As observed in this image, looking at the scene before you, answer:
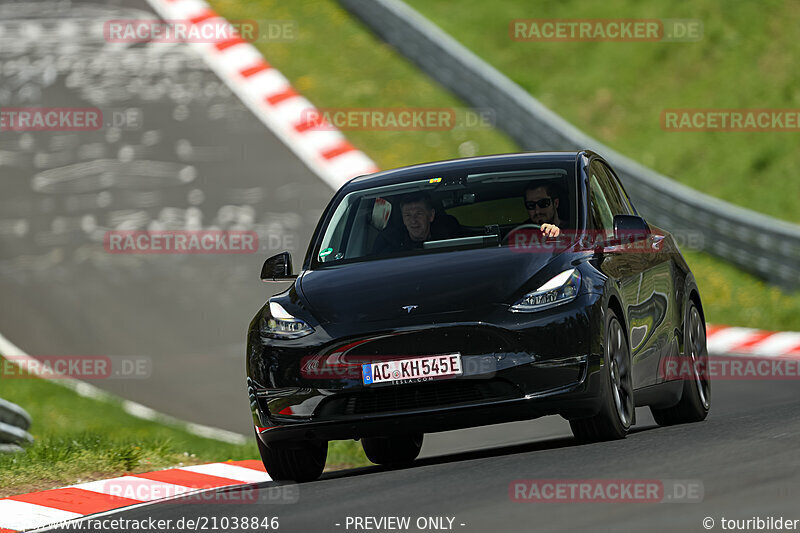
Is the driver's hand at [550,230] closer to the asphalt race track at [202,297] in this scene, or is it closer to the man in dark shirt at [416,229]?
the man in dark shirt at [416,229]

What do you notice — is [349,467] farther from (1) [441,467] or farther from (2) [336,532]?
(2) [336,532]

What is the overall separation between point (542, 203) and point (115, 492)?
2902 millimetres

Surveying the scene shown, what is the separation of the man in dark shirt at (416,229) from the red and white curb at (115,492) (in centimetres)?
156

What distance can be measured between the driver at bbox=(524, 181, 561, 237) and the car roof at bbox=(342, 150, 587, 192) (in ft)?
0.92

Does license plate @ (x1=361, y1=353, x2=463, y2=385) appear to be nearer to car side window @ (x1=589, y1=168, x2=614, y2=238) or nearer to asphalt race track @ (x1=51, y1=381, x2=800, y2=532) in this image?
asphalt race track @ (x1=51, y1=381, x2=800, y2=532)

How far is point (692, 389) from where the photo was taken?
955cm

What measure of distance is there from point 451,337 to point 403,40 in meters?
18.8

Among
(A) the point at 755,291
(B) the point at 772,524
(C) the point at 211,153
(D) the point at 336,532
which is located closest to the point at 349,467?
(D) the point at 336,532

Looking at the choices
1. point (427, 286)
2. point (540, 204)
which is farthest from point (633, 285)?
point (427, 286)

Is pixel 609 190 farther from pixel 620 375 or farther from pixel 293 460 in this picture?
pixel 293 460

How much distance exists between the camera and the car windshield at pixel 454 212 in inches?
336

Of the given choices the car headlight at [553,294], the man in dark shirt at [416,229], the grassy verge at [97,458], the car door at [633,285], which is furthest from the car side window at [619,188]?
the grassy verge at [97,458]

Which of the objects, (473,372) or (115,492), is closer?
(473,372)

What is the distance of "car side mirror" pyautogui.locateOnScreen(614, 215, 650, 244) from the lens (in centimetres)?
836
